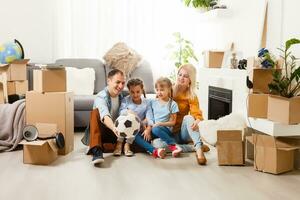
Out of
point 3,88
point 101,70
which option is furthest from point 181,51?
point 3,88

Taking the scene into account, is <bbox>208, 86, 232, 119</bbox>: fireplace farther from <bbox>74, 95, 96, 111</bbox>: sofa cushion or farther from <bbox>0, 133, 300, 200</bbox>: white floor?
<bbox>74, 95, 96, 111</bbox>: sofa cushion

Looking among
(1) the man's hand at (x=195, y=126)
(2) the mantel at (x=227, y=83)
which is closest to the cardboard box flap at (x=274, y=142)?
(2) the mantel at (x=227, y=83)

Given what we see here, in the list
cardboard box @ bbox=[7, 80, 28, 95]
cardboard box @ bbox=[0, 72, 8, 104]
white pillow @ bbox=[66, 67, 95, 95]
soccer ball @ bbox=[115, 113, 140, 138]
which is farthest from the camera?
white pillow @ bbox=[66, 67, 95, 95]

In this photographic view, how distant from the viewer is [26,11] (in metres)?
5.86

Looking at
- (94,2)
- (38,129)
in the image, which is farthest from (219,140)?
(94,2)

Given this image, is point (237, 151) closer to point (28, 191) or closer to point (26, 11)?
point (28, 191)

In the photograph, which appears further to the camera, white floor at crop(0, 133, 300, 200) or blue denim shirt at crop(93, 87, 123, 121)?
blue denim shirt at crop(93, 87, 123, 121)

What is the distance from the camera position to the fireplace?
424cm

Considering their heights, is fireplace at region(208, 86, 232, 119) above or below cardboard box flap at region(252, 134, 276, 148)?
above

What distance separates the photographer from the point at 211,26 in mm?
5324

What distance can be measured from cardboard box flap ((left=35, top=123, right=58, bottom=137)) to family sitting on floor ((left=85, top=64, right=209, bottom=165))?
1.01 ft

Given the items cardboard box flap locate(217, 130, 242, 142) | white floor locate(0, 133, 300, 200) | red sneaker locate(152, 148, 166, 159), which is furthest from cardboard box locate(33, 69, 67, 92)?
cardboard box flap locate(217, 130, 242, 142)

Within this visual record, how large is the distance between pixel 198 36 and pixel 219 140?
2.73 metres

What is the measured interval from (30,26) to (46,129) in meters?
2.73
